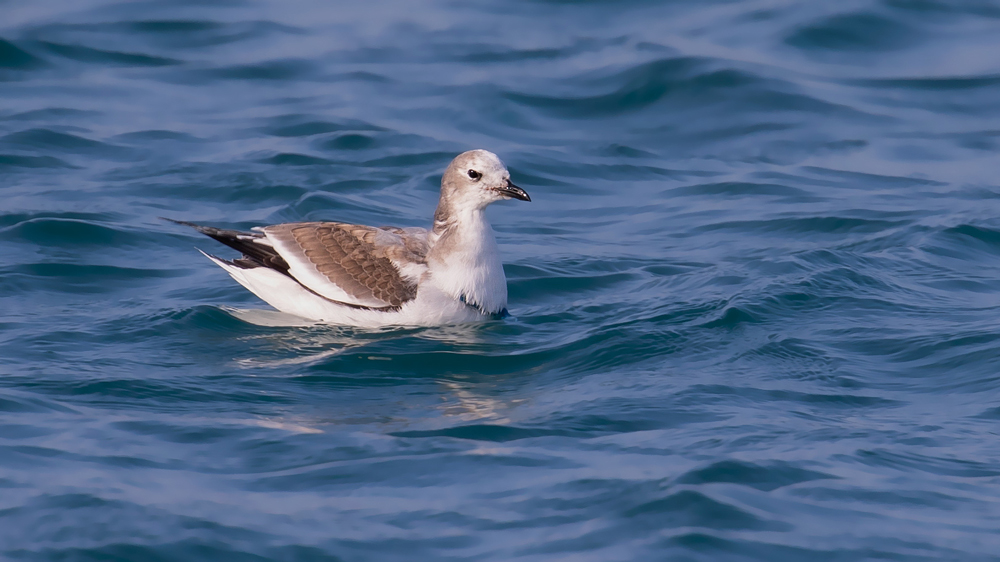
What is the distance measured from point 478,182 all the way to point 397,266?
35.8 inches

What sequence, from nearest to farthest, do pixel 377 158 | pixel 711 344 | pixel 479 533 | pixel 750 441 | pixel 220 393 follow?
pixel 479 533 → pixel 750 441 → pixel 220 393 → pixel 711 344 → pixel 377 158

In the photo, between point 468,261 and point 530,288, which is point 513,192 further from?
point 530,288

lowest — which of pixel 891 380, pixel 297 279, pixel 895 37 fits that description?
pixel 891 380

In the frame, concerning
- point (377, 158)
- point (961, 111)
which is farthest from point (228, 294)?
point (961, 111)

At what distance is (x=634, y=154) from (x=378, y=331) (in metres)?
6.23

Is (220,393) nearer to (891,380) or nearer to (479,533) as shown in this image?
(479,533)

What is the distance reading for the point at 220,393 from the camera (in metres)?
8.13

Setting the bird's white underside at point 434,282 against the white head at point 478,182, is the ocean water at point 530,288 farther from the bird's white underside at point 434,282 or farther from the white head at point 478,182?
the white head at point 478,182

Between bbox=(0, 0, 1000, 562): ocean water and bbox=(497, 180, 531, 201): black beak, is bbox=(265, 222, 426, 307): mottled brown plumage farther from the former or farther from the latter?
bbox=(497, 180, 531, 201): black beak

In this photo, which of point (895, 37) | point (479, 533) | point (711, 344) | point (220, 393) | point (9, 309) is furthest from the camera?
point (895, 37)

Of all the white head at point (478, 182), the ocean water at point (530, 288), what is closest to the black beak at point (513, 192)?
the white head at point (478, 182)

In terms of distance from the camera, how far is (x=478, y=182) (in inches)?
377

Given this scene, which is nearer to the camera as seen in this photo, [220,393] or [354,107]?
[220,393]

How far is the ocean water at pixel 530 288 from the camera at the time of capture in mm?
6484
